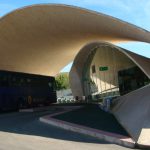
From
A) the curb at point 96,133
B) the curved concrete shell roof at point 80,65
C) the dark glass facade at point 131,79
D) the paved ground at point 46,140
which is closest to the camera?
the paved ground at point 46,140

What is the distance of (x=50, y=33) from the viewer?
107 feet

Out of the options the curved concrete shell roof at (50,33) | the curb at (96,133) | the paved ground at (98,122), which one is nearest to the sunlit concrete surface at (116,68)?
the paved ground at (98,122)

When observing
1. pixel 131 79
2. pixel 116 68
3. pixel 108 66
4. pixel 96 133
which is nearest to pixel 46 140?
pixel 96 133

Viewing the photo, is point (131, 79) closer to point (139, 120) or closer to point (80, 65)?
point (80, 65)

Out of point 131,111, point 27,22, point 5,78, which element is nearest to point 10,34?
point 27,22

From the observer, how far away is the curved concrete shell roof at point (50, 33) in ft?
82.5

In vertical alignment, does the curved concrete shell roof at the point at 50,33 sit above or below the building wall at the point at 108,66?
above

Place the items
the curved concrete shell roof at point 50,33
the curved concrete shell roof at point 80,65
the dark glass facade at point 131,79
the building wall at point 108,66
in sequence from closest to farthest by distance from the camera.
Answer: the curved concrete shell roof at point 50,33, the dark glass facade at point 131,79, the building wall at point 108,66, the curved concrete shell roof at point 80,65

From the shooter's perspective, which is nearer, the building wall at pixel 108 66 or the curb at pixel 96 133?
the curb at pixel 96 133

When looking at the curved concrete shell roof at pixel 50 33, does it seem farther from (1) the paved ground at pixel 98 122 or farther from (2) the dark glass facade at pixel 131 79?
(1) the paved ground at pixel 98 122

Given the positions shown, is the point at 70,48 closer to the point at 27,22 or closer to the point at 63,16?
the point at 27,22

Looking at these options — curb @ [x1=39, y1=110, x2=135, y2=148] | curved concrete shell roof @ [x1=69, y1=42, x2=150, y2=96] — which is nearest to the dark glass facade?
curved concrete shell roof @ [x1=69, y1=42, x2=150, y2=96]

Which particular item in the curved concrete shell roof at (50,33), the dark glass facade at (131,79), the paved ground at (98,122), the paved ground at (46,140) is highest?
the curved concrete shell roof at (50,33)

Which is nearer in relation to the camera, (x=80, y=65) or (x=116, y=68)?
(x=116, y=68)
